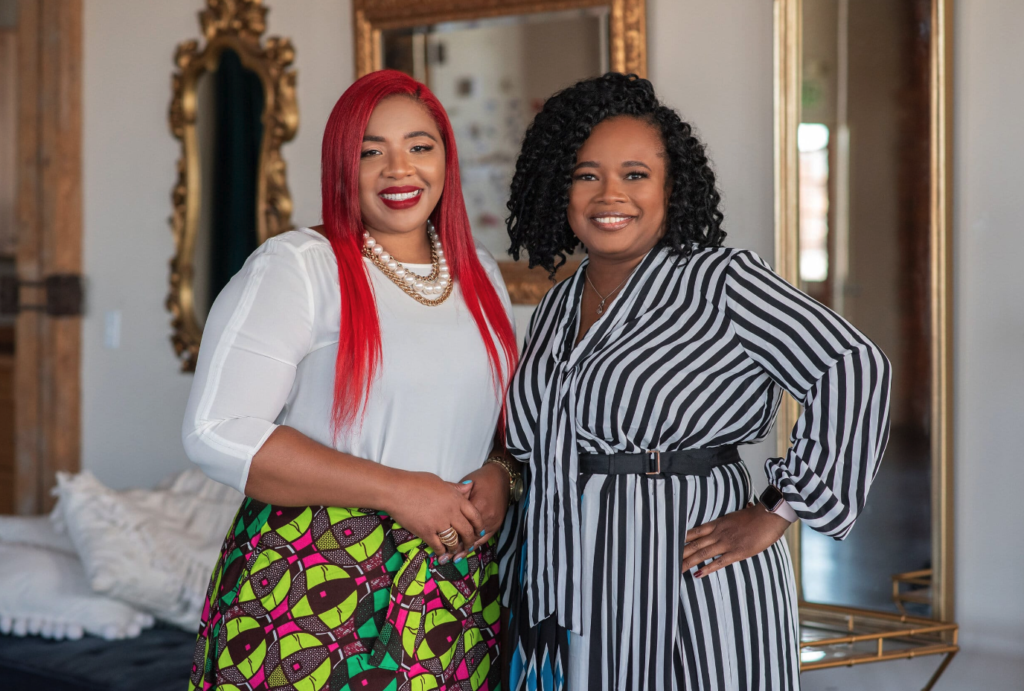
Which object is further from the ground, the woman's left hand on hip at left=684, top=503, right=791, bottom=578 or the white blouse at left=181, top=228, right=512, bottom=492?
the white blouse at left=181, top=228, right=512, bottom=492

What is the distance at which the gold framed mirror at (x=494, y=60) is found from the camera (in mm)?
2477

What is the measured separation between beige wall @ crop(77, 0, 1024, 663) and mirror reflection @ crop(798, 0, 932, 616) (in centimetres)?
8

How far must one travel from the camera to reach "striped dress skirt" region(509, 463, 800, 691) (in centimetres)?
134

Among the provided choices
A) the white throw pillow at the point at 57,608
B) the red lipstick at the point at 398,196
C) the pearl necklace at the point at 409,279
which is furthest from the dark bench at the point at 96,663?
the red lipstick at the point at 398,196

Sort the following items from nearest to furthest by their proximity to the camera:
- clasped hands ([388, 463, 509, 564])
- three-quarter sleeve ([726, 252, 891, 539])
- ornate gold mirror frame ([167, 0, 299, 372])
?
three-quarter sleeve ([726, 252, 891, 539]) → clasped hands ([388, 463, 509, 564]) → ornate gold mirror frame ([167, 0, 299, 372])

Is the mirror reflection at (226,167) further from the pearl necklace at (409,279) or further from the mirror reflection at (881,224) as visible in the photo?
the mirror reflection at (881,224)

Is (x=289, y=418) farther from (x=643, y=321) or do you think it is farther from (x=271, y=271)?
(x=643, y=321)

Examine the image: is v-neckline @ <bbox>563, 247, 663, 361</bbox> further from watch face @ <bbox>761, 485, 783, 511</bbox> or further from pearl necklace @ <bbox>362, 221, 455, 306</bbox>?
watch face @ <bbox>761, 485, 783, 511</bbox>

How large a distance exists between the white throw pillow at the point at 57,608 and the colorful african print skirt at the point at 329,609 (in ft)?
3.22

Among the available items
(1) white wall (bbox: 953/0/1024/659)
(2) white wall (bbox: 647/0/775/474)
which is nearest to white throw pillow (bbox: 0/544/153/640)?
(2) white wall (bbox: 647/0/775/474)

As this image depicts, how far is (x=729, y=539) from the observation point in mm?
1363

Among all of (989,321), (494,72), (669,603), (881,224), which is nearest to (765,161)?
(881,224)

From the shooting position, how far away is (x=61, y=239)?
3.26 meters

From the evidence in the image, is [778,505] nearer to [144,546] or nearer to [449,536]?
[449,536]
